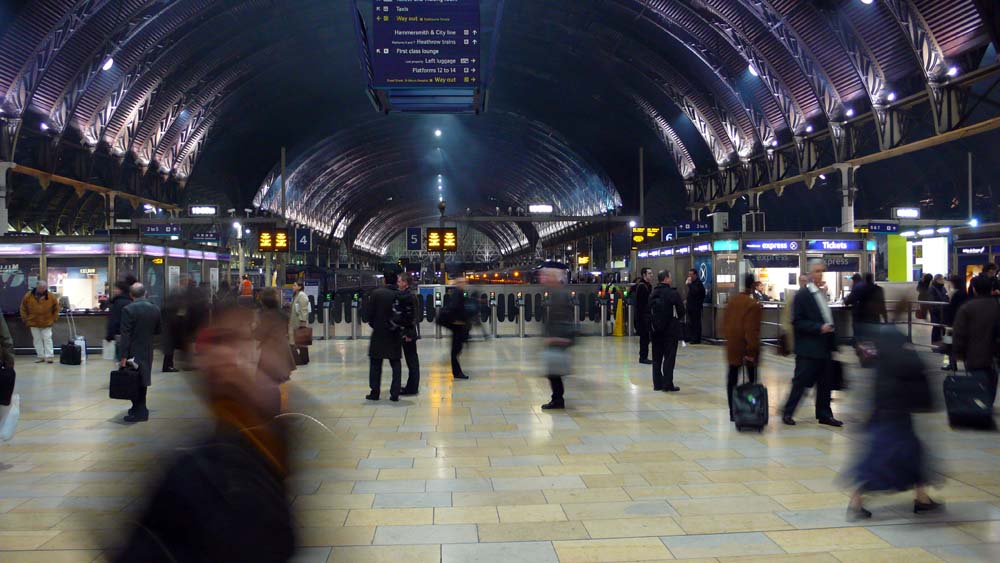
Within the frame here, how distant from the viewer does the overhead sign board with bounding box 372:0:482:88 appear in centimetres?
1738

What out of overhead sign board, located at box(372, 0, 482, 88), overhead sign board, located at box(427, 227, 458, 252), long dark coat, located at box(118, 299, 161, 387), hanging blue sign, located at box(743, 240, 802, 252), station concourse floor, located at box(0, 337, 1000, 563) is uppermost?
overhead sign board, located at box(372, 0, 482, 88)

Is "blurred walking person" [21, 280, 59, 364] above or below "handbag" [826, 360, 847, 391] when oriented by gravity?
above

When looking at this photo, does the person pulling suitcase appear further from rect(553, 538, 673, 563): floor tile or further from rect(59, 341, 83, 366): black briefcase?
rect(59, 341, 83, 366): black briefcase

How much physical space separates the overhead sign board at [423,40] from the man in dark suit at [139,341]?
9.84 m

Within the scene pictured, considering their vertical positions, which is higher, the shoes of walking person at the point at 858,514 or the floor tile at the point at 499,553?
the shoes of walking person at the point at 858,514

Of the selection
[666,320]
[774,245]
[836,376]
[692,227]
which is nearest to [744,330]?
[836,376]

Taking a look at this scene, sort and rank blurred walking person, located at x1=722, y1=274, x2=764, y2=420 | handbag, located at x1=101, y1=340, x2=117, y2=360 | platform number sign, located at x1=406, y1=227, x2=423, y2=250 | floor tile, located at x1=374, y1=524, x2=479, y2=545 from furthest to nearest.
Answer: platform number sign, located at x1=406, y1=227, x2=423, y2=250 < handbag, located at x1=101, y1=340, x2=117, y2=360 < blurred walking person, located at x1=722, y1=274, x2=764, y2=420 < floor tile, located at x1=374, y1=524, x2=479, y2=545

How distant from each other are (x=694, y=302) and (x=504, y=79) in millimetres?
25876

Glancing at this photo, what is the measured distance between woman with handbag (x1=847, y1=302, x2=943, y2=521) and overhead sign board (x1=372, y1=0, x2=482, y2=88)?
13950mm

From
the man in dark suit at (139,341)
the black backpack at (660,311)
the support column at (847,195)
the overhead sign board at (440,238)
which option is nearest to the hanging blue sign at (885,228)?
the support column at (847,195)

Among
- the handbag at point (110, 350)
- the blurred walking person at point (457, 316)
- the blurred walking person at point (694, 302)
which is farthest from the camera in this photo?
the blurred walking person at point (694, 302)

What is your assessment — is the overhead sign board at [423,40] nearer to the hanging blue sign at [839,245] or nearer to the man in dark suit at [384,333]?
the man in dark suit at [384,333]

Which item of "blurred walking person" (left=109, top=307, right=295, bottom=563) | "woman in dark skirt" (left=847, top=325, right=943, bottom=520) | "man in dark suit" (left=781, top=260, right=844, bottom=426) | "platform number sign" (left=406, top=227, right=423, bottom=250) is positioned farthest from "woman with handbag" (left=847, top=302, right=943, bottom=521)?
"platform number sign" (left=406, top=227, right=423, bottom=250)

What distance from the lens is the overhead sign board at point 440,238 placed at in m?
25.3
